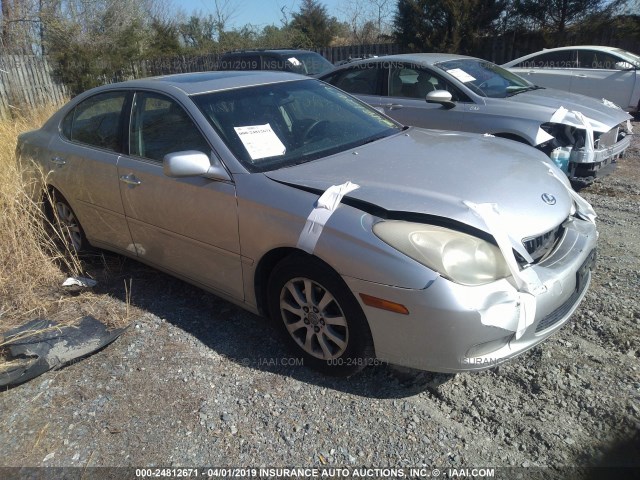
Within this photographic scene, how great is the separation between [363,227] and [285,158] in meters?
0.93

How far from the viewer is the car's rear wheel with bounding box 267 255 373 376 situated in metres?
2.64

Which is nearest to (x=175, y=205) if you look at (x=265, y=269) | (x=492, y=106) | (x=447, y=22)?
(x=265, y=269)

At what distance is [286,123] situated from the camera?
137 inches

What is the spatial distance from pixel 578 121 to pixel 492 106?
91 cm

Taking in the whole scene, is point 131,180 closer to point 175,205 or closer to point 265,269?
point 175,205

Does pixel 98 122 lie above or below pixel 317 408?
above

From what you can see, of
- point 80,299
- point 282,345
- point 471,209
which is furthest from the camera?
point 80,299

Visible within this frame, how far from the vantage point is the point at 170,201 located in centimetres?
344

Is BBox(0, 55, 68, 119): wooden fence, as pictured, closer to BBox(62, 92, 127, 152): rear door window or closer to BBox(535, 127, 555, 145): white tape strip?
BBox(62, 92, 127, 152): rear door window

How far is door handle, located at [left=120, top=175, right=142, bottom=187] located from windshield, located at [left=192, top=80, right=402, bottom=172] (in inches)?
29.2

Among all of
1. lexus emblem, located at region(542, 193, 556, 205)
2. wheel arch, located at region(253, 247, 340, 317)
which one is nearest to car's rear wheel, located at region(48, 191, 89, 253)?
wheel arch, located at region(253, 247, 340, 317)

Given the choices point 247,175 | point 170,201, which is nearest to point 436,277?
point 247,175

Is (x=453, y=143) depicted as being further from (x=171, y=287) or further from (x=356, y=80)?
(x=356, y=80)

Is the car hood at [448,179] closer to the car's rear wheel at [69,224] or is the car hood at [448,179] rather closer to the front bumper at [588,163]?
the front bumper at [588,163]
